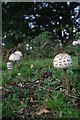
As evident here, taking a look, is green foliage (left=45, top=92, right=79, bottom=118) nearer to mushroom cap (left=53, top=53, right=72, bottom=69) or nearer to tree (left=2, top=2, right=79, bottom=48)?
mushroom cap (left=53, top=53, right=72, bottom=69)

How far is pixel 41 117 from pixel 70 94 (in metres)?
0.49

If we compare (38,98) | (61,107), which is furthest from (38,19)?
(61,107)

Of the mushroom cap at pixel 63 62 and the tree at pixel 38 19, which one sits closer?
the mushroom cap at pixel 63 62

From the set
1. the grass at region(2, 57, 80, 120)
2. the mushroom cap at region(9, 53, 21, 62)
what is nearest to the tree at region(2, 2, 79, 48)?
the mushroom cap at region(9, 53, 21, 62)

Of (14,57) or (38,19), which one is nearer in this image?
(14,57)

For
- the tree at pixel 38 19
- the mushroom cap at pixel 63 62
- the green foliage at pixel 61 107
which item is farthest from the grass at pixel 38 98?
the tree at pixel 38 19

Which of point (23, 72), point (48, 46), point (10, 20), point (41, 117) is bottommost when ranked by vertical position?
point (41, 117)

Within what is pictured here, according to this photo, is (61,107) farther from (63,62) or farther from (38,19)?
(38,19)

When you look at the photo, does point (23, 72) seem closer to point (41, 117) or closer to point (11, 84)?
point (11, 84)

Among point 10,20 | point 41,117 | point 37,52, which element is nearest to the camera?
point 41,117

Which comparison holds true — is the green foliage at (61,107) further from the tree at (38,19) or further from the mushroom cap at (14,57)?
the tree at (38,19)

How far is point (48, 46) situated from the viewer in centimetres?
723

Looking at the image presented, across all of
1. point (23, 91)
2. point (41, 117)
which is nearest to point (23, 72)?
point (23, 91)

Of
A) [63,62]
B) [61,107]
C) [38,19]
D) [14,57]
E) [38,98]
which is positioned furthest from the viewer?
[38,19]
